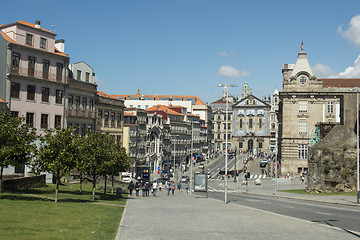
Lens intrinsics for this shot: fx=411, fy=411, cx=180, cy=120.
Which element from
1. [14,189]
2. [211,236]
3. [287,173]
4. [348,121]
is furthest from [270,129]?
[211,236]

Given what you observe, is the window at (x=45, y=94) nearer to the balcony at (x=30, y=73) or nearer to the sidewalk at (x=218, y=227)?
the balcony at (x=30, y=73)

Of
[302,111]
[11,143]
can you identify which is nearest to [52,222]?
[11,143]

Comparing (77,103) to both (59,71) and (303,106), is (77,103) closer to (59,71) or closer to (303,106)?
(59,71)

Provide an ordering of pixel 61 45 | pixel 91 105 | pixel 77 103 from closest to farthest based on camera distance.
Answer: pixel 77 103 → pixel 61 45 → pixel 91 105

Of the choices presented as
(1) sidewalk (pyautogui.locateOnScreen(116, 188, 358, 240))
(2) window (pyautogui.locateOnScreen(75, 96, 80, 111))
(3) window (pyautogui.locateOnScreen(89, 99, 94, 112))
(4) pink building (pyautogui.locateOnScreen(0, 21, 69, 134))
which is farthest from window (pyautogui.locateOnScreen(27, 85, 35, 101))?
(1) sidewalk (pyautogui.locateOnScreen(116, 188, 358, 240))

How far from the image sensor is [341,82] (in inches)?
3396

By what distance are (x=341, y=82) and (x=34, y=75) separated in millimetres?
64517

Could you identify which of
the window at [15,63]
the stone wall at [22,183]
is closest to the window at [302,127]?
the window at [15,63]

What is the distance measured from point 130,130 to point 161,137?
17669mm

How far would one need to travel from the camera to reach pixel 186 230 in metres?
18.2

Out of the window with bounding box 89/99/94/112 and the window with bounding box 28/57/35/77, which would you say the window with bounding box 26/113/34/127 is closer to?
the window with bounding box 28/57/35/77

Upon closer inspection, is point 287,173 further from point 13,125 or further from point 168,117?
point 13,125

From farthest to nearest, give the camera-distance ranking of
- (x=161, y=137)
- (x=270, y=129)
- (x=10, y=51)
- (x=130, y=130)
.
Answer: (x=270, y=129)
(x=161, y=137)
(x=130, y=130)
(x=10, y=51)

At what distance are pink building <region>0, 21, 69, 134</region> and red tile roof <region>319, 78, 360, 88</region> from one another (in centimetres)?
5753
